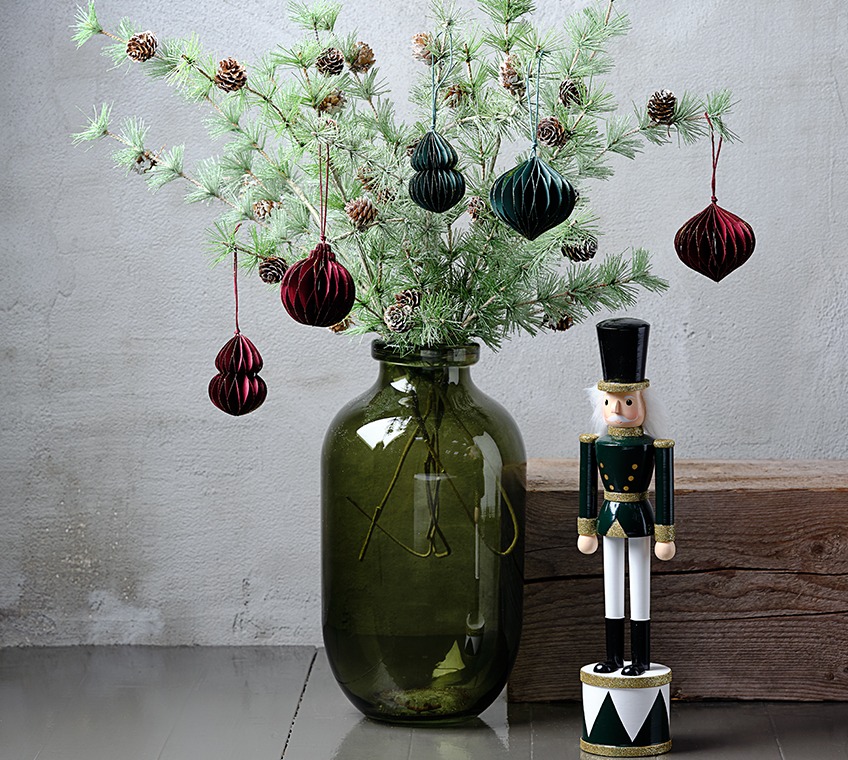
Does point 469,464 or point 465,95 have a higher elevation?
point 465,95

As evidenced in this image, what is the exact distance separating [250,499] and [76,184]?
1.66 feet

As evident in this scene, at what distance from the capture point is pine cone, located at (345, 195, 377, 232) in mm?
1096

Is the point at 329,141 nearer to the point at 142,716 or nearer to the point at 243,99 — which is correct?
the point at 243,99

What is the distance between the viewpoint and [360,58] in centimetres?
112

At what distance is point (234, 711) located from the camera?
136 centimetres

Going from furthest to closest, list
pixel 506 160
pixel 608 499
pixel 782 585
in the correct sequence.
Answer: pixel 506 160 < pixel 782 585 < pixel 608 499

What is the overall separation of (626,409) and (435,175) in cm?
34

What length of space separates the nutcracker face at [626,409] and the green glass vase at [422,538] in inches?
4.9

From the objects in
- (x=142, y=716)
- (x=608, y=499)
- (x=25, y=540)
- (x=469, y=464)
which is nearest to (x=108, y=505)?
(x=25, y=540)

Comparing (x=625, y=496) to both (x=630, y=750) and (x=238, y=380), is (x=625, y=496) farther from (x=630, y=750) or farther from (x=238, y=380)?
(x=238, y=380)

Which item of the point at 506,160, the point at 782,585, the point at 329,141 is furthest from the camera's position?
the point at 506,160

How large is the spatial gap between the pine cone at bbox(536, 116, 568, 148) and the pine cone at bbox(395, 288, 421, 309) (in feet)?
0.65

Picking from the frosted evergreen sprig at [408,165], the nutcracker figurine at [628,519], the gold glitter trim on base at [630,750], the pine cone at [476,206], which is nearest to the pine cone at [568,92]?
the frosted evergreen sprig at [408,165]

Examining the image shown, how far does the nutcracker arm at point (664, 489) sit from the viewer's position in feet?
3.88
